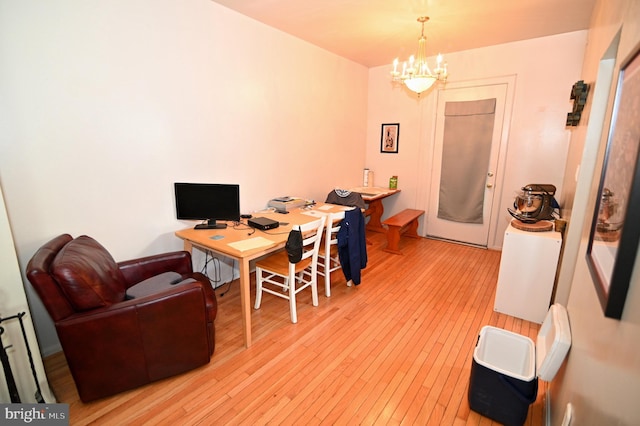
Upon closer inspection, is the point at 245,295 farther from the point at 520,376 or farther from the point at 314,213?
the point at 520,376

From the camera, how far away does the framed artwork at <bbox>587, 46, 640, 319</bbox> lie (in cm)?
85

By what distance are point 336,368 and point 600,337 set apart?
1.49 metres

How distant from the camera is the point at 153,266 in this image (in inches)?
92.1

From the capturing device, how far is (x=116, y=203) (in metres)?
2.34

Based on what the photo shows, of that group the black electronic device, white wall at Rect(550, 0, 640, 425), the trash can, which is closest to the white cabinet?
white wall at Rect(550, 0, 640, 425)

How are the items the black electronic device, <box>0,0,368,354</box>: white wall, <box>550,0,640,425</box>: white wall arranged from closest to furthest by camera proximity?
<box>550,0,640,425</box>: white wall → <box>0,0,368,354</box>: white wall → the black electronic device

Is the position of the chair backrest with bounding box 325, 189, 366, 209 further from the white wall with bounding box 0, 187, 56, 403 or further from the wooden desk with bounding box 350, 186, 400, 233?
the white wall with bounding box 0, 187, 56, 403

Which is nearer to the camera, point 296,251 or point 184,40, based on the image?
point 296,251

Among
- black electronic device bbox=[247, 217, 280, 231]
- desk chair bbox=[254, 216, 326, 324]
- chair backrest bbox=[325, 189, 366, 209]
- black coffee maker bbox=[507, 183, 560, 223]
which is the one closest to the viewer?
desk chair bbox=[254, 216, 326, 324]

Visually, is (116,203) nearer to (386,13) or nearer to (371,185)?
(386,13)

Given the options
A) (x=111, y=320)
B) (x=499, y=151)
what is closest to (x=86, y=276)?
(x=111, y=320)

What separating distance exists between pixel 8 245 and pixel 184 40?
1994 mm

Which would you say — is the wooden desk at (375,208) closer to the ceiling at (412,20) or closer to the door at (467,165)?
the door at (467,165)

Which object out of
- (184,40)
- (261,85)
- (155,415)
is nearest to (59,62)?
(184,40)
